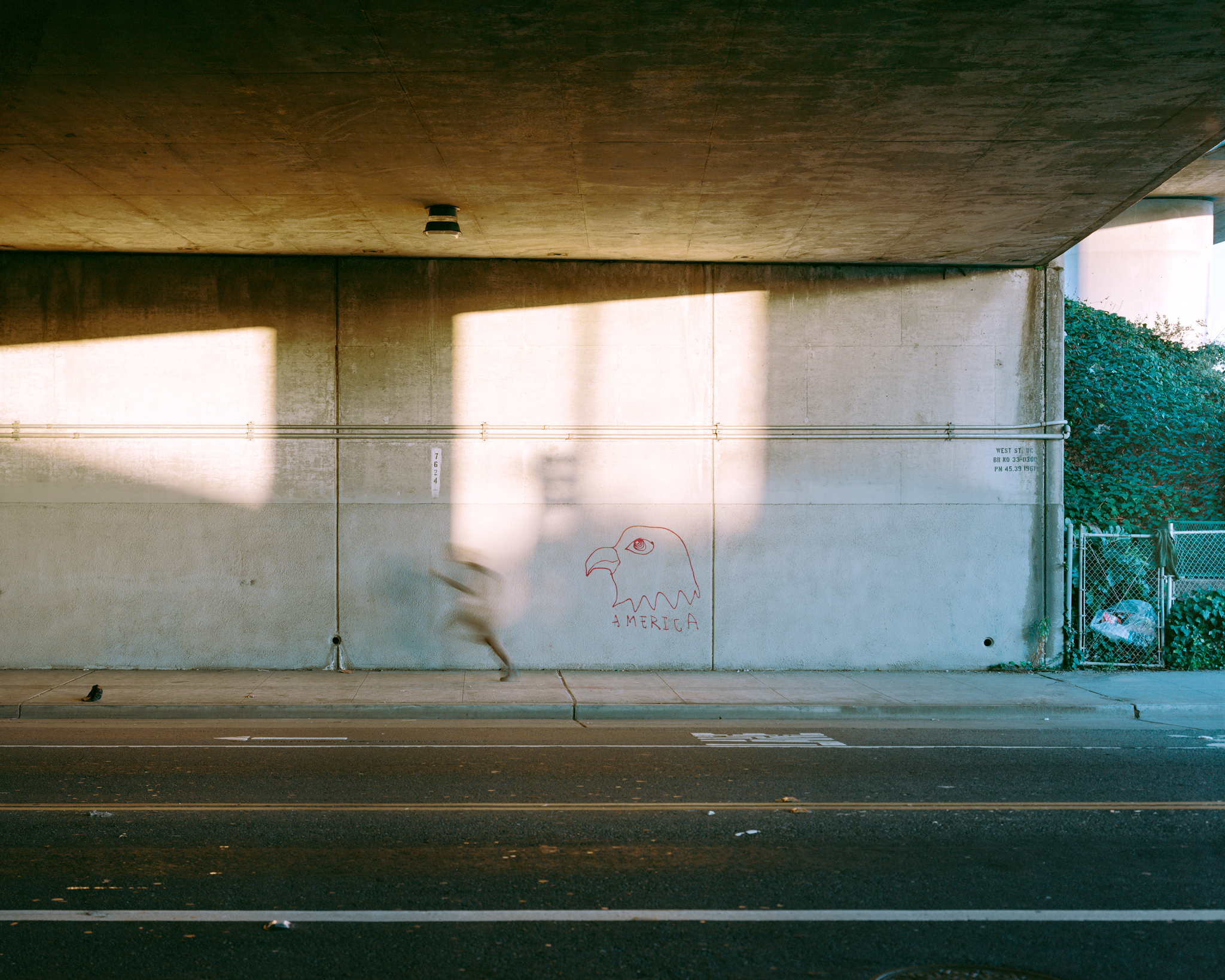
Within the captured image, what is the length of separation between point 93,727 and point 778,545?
8.47m

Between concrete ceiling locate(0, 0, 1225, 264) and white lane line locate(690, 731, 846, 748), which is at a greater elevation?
concrete ceiling locate(0, 0, 1225, 264)

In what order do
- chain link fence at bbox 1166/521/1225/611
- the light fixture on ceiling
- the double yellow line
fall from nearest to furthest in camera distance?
the double yellow line, the light fixture on ceiling, chain link fence at bbox 1166/521/1225/611

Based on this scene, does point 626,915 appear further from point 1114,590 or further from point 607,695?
point 1114,590

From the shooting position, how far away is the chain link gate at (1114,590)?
13.9 metres

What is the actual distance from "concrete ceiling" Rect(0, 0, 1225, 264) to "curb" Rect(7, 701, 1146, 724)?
5553 mm

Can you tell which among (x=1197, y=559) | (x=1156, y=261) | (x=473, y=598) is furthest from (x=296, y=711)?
(x=1156, y=261)

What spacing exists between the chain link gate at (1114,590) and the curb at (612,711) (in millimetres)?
2670

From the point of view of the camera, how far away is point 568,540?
13.6m

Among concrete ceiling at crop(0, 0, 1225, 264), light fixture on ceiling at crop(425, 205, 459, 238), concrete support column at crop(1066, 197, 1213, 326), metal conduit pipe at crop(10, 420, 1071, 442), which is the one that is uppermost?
concrete support column at crop(1066, 197, 1213, 326)

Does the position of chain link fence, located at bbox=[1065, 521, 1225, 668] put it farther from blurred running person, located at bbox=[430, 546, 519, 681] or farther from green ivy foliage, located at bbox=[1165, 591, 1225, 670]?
blurred running person, located at bbox=[430, 546, 519, 681]

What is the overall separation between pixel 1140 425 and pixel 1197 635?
5.52 metres

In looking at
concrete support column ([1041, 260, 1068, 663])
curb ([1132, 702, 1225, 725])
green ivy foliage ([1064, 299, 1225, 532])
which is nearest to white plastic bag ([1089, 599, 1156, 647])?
concrete support column ([1041, 260, 1068, 663])

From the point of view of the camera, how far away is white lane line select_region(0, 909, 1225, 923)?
4902mm

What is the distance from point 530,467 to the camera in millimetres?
13555
